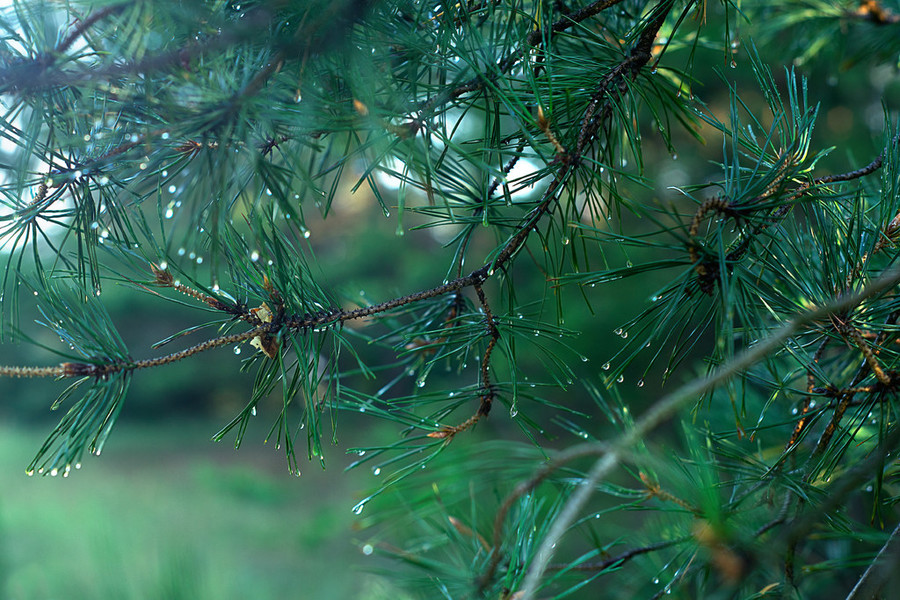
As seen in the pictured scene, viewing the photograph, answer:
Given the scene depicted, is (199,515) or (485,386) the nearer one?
(485,386)

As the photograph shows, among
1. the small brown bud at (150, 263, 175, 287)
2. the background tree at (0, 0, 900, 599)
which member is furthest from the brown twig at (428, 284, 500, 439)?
→ the small brown bud at (150, 263, 175, 287)

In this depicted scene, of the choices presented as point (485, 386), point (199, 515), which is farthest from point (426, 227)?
point (199, 515)

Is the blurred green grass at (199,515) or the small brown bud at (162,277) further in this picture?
the blurred green grass at (199,515)

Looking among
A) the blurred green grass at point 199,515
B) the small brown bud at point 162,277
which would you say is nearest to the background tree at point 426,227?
the small brown bud at point 162,277

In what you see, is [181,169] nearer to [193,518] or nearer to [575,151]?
[575,151]

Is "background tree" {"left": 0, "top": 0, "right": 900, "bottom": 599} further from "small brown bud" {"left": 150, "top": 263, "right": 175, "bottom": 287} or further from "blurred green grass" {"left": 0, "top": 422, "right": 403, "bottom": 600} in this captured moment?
"blurred green grass" {"left": 0, "top": 422, "right": 403, "bottom": 600}

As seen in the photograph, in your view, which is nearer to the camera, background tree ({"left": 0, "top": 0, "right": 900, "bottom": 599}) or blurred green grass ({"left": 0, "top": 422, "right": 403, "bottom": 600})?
background tree ({"left": 0, "top": 0, "right": 900, "bottom": 599})

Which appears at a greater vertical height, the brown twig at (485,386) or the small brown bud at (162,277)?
the small brown bud at (162,277)

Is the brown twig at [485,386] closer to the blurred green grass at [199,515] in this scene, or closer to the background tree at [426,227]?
the background tree at [426,227]

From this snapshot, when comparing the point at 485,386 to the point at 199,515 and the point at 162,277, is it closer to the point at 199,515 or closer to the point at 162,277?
the point at 162,277
